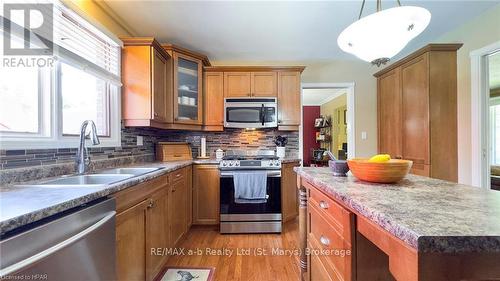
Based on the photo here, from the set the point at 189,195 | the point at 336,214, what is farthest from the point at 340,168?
the point at 189,195

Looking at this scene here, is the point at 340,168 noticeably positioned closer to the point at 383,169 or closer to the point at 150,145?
the point at 383,169

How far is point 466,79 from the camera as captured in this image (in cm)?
259

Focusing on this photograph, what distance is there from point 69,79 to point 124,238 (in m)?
1.30

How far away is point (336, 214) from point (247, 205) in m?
1.85

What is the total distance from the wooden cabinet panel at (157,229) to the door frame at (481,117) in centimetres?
319

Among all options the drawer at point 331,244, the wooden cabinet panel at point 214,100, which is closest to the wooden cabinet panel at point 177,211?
the wooden cabinet panel at point 214,100

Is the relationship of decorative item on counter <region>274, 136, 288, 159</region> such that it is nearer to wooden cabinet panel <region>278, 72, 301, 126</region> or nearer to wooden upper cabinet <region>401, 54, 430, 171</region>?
wooden cabinet panel <region>278, 72, 301, 126</region>

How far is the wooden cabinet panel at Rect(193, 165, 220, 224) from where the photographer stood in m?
2.93

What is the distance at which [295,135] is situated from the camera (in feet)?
12.0

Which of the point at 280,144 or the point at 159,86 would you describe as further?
the point at 280,144

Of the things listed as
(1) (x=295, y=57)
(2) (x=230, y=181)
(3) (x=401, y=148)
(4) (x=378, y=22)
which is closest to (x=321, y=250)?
Answer: (4) (x=378, y=22)

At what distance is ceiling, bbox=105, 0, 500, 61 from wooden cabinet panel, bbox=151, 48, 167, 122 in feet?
1.28

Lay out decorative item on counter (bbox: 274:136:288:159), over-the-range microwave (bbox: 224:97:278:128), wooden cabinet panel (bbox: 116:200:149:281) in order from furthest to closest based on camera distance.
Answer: decorative item on counter (bbox: 274:136:288:159)
over-the-range microwave (bbox: 224:97:278:128)
wooden cabinet panel (bbox: 116:200:149:281)

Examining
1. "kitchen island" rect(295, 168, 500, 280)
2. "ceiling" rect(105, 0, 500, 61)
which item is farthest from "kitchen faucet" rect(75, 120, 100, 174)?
"kitchen island" rect(295, 168, 500, 280)
